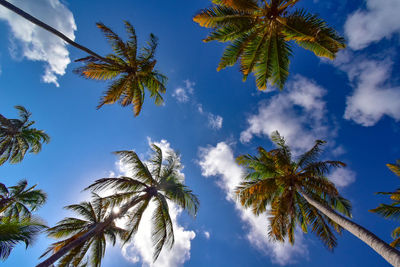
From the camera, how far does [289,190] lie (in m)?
9.80

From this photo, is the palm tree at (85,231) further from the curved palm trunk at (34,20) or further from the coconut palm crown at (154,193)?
the curved palm trunk at (34,20)

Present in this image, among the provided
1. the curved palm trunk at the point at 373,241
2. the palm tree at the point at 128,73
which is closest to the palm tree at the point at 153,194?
the palm tree at the point at 128,73

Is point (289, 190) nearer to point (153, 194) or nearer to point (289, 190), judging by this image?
point (289, 190)

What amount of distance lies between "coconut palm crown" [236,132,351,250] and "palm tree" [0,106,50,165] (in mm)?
20656

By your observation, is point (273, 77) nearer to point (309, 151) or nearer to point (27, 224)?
point (309, 151)

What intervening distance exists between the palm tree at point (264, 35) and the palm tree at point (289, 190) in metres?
4.22

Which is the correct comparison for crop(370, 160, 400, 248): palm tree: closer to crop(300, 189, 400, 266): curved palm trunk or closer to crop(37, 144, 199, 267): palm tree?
crop(300, 189, 400, 266): curved palm trunk

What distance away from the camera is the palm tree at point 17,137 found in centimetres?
1558

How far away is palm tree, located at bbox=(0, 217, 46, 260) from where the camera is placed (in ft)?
19.2

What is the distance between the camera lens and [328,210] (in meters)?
7.26

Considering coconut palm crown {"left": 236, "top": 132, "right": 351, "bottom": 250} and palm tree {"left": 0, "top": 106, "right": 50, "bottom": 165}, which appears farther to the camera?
palm tree {"left": 0, "top": 106, "right": 50, "bottom": 165}

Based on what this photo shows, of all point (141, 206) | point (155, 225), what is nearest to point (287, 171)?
point (155, 225)

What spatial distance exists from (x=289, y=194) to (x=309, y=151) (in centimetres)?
274

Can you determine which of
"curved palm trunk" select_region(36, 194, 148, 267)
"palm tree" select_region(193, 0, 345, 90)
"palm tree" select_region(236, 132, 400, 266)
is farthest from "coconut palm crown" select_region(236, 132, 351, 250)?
"curved palm trunk" select_region(36, 194, 148, 267)
